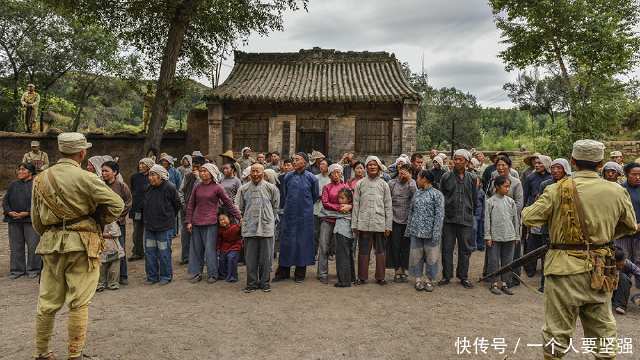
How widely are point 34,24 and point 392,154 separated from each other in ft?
49.9

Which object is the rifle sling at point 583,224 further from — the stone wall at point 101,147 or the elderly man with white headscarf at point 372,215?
the stone wall at point 101,147

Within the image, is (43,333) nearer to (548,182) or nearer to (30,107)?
(548,182)

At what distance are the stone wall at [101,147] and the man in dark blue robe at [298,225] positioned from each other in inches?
399

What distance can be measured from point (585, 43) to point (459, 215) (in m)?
12.5

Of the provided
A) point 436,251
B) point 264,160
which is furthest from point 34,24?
point 436,251

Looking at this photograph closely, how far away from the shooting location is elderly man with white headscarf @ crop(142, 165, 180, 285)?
593 cm

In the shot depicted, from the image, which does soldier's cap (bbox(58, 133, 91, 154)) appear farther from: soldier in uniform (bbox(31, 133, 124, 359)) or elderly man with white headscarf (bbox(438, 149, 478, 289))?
elderly man with white headscarf (bbox(438, 149, 478, 289))

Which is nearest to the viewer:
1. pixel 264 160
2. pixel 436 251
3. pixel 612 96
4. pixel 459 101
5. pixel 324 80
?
pixel 436 251

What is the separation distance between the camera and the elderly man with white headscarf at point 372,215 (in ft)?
19.5

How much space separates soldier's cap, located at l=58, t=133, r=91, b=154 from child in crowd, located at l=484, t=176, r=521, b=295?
502 cm

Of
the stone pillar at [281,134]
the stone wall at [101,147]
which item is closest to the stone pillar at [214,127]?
the stone wall at [101,147]

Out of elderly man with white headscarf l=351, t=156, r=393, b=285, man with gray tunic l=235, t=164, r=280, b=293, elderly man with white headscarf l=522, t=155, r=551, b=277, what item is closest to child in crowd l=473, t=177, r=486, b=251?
elderly man with white headscarf l=522, t=155, r=551, b=277

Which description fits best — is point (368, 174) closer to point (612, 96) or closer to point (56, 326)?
point (56, 326)

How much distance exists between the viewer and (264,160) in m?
9.80
